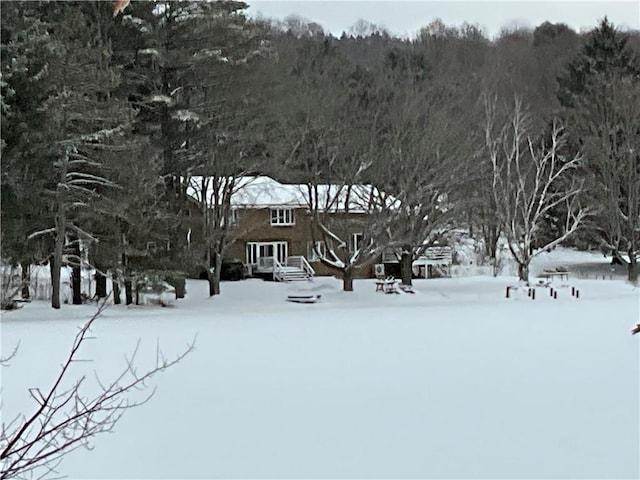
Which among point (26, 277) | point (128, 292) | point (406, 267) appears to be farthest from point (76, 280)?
point (406, 267)

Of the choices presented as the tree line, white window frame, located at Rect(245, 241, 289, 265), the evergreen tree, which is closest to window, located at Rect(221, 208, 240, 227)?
the tree line

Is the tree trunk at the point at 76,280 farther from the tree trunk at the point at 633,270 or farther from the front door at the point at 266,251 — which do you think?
the tree trunk at the point at 633,270

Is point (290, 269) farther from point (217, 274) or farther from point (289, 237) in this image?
point (217, 274)

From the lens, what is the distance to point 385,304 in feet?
78.6

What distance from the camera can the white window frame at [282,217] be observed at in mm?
33688

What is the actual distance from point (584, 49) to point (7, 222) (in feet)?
102

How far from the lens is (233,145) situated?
2366cm

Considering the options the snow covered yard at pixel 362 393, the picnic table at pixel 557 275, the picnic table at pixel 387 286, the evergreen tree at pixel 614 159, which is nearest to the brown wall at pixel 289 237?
the picnic table at pixel 387 286

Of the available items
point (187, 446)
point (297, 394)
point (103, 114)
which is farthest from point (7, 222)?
point (187, 446)

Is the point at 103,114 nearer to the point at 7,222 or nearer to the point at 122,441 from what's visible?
the point at 7,222

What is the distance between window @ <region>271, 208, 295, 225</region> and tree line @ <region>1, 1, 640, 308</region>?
4.78 metres

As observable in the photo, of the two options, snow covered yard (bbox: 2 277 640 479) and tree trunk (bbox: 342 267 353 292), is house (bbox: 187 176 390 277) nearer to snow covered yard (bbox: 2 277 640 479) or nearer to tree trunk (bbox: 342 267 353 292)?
tree trunk (bbox: 342 267 353 292)

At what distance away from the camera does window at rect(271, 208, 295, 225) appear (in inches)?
1328

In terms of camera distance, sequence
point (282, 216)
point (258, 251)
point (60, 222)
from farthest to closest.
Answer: point (282, 216)
point (258, 251)
point (60, 222)
